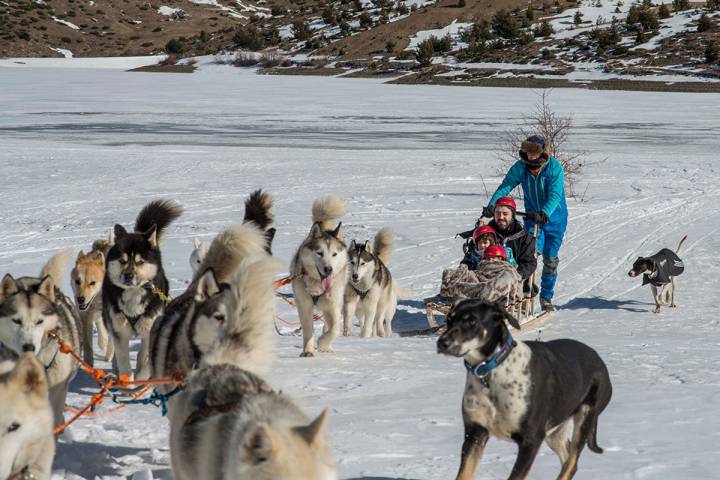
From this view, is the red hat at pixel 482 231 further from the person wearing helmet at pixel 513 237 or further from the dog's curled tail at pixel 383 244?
the dog's curled tail at pixel 383 244

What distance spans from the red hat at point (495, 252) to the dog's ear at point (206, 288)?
409 cm

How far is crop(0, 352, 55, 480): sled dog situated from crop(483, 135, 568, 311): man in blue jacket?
5748 mm

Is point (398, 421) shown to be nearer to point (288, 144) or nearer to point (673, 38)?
point (288, 144)

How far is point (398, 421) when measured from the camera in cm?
475

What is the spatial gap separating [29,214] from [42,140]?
730cm

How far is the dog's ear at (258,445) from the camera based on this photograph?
2.38 meters

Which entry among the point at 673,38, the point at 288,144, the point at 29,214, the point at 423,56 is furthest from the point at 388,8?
the point at 29,214

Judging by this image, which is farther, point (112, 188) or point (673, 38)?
point (673, 38)

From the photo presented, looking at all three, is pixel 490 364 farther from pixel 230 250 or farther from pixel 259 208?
pixel 259 208

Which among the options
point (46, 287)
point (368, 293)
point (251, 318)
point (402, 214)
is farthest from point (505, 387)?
point (402, 214)

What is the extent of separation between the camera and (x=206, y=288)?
410 centimetres

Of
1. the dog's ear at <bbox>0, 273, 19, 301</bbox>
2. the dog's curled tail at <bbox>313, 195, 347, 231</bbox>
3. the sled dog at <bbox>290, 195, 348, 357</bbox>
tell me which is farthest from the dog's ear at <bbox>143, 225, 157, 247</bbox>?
the dog's curled tail at <bbox>313, 195, 347, 231</bbox>

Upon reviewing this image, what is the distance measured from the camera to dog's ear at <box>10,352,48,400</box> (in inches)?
114

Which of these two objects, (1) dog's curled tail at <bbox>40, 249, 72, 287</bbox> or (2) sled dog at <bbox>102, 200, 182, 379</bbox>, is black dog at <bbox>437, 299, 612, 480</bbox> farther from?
(1) dog's curled tail at <bbox>40, 249, 72, 287</bbox>
